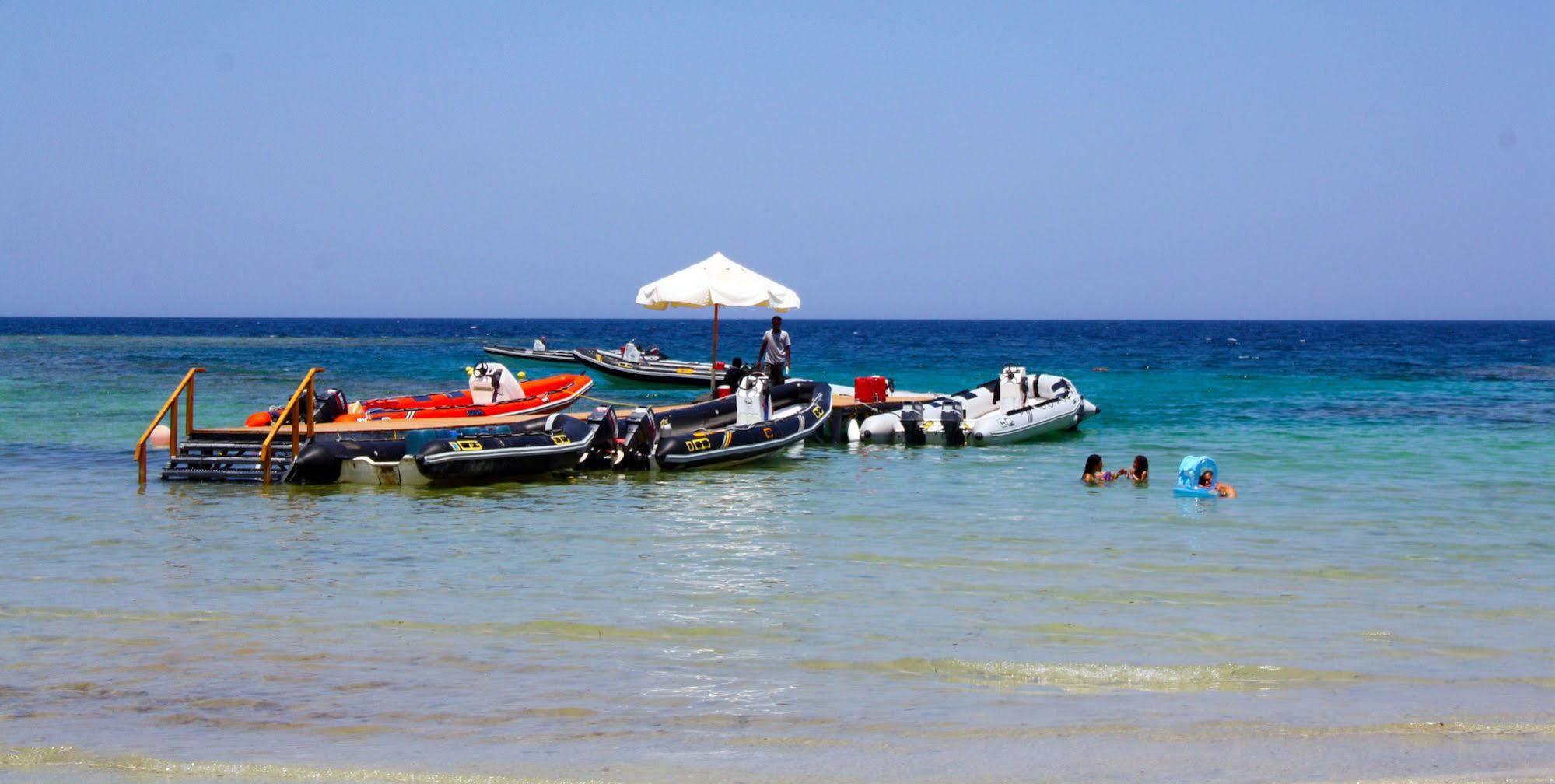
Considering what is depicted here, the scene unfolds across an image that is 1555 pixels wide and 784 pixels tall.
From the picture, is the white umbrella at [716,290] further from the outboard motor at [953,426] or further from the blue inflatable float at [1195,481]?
the blue inflatable float at [1195,481]

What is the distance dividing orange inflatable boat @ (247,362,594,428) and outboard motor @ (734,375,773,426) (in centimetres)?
292

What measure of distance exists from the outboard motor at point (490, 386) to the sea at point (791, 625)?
3.56 metres

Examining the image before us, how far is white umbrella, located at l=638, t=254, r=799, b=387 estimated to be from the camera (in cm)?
1869

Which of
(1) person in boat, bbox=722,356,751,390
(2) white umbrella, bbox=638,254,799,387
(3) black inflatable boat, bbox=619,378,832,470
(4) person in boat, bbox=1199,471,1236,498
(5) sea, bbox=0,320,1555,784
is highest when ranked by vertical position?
(2) white umbrella, bbox=638,254,799,387

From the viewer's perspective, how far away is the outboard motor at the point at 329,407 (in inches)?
690

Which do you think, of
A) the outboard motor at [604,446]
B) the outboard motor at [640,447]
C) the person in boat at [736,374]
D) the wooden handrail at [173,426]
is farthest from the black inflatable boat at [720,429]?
the wooden handrail at [173,426]

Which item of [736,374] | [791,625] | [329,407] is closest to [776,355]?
[736,374]

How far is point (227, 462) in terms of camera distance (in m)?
15.3

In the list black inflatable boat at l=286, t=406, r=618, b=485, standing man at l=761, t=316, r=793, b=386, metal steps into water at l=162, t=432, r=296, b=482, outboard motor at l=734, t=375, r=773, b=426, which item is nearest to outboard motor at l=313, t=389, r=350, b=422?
black inflatable boat at l=286, t=406, r=618, b=485

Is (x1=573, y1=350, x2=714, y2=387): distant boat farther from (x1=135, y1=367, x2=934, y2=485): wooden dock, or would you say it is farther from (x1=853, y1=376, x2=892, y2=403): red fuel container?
(x1=135, y1=367, x2=934, y2=485): wooden dock

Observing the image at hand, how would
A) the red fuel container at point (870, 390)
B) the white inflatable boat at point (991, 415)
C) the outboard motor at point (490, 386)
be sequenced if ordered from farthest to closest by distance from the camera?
the red fuel container at point (870, 390) → the white inflatable boat at point (991, 415) → the outboard motor at point (490, 386)

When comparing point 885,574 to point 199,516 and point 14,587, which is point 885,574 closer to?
point 14,587

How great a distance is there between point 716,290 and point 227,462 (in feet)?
22.4

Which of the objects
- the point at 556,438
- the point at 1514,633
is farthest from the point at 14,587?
the point at 1514,633
